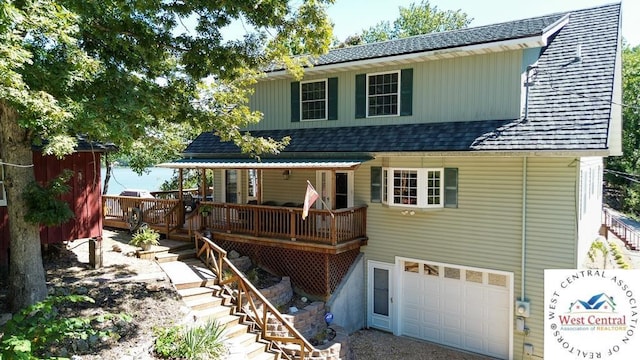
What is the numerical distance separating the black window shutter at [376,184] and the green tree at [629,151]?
27.0 metres

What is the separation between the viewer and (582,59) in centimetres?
1188

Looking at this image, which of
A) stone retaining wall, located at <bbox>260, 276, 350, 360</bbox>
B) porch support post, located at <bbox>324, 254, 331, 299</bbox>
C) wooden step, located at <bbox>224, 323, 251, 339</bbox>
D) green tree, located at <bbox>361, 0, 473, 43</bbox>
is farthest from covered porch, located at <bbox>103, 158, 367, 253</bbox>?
green tree, located at <bbox>361, 0, 473, 43</bbox>

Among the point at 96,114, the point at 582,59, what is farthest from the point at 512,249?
the point at 96,114

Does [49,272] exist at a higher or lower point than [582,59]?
lower

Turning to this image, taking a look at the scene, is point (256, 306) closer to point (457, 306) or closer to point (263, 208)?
point (263, 208)

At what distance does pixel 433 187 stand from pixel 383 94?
11.4ft

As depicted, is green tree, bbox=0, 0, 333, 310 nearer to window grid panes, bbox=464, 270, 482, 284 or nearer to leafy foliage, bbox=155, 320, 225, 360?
leafy foliage, bbox=155, 320, 225, 360

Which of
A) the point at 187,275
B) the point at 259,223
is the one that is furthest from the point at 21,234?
the point at 259,223

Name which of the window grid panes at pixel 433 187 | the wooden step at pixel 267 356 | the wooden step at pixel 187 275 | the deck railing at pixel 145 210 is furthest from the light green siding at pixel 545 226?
the deck railing at pixel 145 210

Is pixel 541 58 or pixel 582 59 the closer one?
pixel 582 59

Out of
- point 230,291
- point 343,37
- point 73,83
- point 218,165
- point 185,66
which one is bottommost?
point 230,291

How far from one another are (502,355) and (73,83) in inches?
472

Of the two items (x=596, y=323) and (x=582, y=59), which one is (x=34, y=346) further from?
(x=582, y=59)

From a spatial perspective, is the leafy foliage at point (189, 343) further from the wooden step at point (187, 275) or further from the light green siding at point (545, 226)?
the light green siding at point (545, 226)
